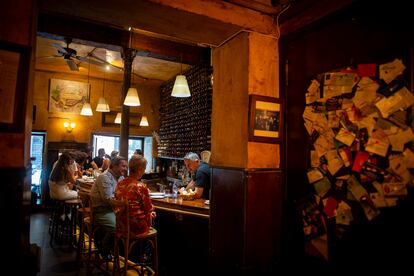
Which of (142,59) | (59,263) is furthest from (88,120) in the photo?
(59,263)

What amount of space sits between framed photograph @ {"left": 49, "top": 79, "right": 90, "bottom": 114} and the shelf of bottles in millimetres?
2677

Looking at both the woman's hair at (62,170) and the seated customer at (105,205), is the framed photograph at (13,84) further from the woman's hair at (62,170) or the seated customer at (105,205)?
the woman's hair at (62,170)

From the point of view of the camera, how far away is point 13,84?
1.85 m

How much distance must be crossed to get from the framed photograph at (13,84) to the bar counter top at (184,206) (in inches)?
91.8

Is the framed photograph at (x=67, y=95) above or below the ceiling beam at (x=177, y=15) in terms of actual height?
above

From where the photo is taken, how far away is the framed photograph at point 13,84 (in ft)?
5.92

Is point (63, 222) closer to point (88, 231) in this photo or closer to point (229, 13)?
point (88, 231)

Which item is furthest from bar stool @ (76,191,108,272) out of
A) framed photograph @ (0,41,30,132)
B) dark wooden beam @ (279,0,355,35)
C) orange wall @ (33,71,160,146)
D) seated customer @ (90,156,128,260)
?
orange wall @ (33,71,160,146)

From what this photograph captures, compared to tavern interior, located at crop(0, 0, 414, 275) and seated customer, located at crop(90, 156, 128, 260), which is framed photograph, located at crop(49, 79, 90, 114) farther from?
tavern interior, located at crop(0, 0, 414, 275)

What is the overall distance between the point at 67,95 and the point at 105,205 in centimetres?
637

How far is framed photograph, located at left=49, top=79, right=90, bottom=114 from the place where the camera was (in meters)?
8.97

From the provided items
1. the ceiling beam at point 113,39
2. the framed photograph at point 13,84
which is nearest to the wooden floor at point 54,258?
the framed photograph at point 13,84

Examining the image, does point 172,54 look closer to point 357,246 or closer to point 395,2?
point 395,2

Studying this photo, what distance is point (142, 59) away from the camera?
7668 millimetres
